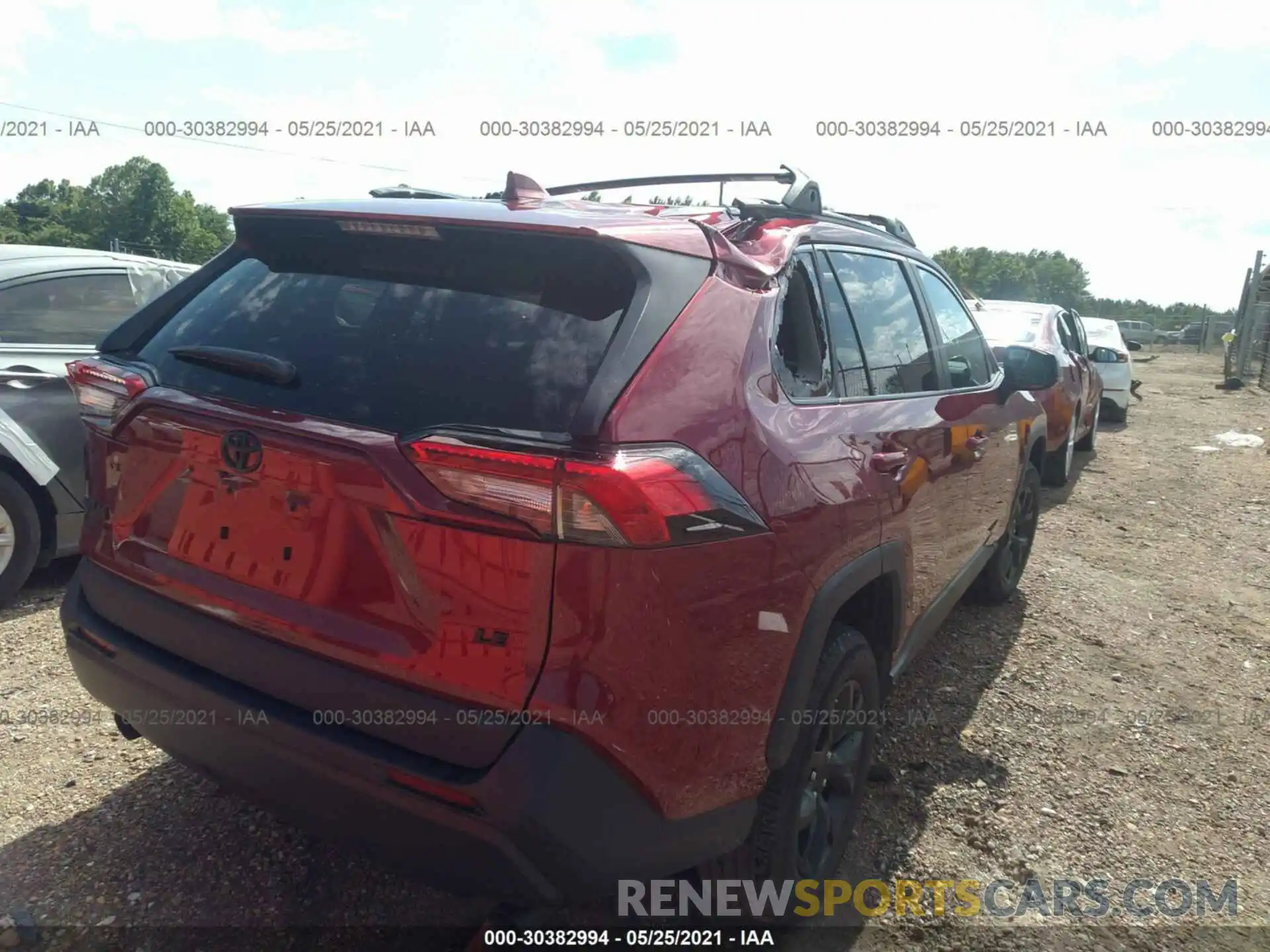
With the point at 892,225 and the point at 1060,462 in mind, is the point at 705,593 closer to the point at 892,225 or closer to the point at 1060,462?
the point at 892,225

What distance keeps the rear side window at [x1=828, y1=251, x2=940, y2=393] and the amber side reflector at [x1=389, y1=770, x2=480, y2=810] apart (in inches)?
65.0

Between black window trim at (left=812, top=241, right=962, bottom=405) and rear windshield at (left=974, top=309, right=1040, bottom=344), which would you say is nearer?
black window trim at (left=812, top=241, right=962, bottom=405)

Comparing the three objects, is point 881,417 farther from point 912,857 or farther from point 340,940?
point 340,940

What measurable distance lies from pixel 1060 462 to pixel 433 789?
7407 millimetres

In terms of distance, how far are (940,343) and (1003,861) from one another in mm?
1794

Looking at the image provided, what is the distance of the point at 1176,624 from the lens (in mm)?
4941

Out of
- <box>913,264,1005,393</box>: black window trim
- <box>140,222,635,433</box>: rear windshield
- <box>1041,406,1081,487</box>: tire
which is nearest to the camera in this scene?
<box>140,222,635,433</box>: rear windshield

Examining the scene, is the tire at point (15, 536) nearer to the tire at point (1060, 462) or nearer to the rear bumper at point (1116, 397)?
the tire at point (1060, 462)

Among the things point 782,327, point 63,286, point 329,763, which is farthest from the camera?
point 63,286

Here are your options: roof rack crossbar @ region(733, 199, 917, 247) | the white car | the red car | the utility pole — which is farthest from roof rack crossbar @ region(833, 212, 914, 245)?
the utility pole

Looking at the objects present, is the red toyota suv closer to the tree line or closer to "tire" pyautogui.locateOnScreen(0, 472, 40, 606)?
"tire" pyautogui.locateOnScreen(0, 472, 40, 606)

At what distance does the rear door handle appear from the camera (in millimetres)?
2473

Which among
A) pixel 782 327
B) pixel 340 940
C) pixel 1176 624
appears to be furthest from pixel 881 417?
pixel 1176 624
